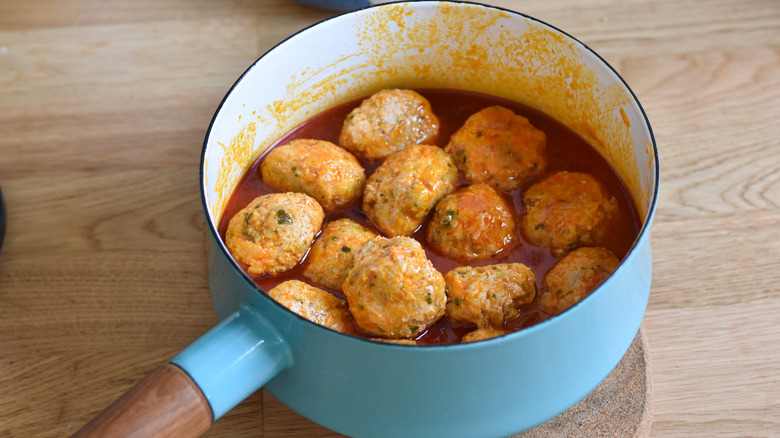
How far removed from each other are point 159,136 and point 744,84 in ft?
4.60

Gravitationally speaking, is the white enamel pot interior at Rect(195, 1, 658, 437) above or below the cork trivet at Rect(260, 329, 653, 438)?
above

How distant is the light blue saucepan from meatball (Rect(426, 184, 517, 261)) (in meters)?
0.24

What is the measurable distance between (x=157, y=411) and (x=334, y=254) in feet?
1.40

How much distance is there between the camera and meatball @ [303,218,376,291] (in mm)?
1310

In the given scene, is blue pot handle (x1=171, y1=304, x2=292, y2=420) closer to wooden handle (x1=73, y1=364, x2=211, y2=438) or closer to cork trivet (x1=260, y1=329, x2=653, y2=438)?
wooden handle (x1=73, y1=364, x2=211, y2=438)

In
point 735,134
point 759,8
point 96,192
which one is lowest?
point 96,192

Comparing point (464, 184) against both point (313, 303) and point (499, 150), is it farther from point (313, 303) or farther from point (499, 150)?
point (313, 303)

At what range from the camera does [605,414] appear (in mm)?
1288

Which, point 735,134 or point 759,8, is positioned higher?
point 759,8

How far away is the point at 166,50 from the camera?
6.64 ft

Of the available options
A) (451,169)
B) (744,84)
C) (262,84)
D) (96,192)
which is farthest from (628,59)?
(96,192)

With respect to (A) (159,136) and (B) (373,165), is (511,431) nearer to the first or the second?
(B) (373,165)

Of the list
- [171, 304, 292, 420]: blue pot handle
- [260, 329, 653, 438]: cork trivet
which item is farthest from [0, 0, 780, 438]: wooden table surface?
[171, 304, 292, 420]: blue pot handle

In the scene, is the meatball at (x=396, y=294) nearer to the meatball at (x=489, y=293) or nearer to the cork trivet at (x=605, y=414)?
the meatball at (x=489, y=293)
